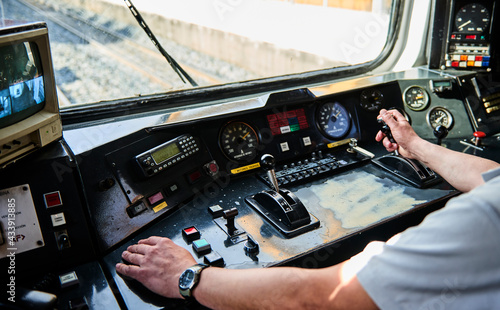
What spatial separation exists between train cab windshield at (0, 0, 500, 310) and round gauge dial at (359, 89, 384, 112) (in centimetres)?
1

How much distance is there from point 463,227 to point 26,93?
4.05ft

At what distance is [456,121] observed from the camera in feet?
7.79

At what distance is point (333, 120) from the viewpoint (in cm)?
225

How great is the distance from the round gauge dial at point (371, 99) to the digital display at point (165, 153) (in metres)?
1.09

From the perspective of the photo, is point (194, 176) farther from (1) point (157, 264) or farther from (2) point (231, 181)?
(1) point (157, 264)

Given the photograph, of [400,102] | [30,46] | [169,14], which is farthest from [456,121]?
[169,14]

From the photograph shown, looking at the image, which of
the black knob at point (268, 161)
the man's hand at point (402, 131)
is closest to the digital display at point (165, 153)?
the black knob at point (268, 161)

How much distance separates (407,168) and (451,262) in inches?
48.0

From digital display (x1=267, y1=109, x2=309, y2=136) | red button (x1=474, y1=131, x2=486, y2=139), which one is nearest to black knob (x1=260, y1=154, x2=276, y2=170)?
digital display (x1=267, y1=109, x2=309, y2=136)

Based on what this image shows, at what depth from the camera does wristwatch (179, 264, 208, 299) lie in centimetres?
118

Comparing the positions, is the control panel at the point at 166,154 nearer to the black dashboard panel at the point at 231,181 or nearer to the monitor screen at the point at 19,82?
the black dashboard panel at the point at 231,181

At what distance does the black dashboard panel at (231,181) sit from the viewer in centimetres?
136

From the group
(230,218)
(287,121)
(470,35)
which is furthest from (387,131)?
(470,35)

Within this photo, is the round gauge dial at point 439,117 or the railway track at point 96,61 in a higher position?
the railway track at point 96,61
